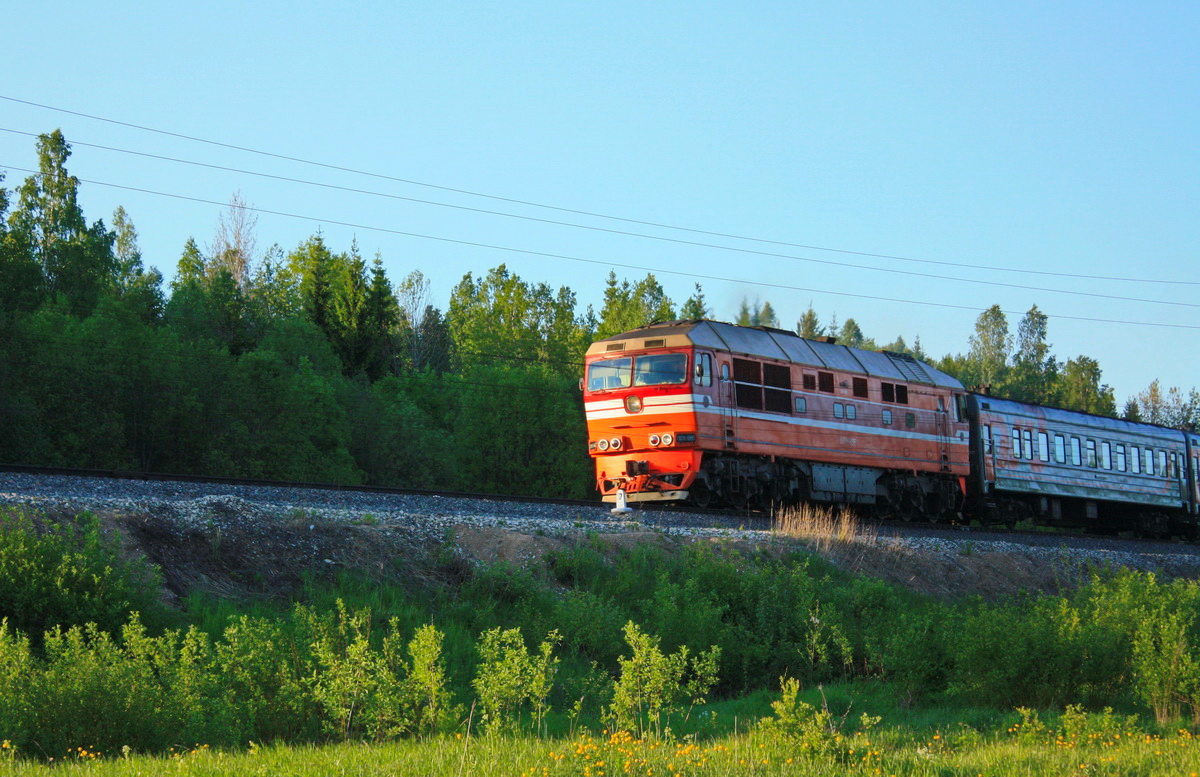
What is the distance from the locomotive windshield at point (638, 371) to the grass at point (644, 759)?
45.5 ft

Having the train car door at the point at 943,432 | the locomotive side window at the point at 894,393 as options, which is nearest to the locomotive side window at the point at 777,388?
the locomotive side window at the point at 894,393

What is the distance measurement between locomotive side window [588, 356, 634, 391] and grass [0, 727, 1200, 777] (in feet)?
48.3

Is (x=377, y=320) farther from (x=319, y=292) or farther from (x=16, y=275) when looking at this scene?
(x=16, y=275)

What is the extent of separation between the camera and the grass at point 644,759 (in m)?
7.17

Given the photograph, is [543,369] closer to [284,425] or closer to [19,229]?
[284,425]

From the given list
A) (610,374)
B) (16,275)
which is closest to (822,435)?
(610,374)

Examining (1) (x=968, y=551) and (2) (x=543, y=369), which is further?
(2) (x=543, y=369)

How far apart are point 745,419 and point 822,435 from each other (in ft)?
9.32

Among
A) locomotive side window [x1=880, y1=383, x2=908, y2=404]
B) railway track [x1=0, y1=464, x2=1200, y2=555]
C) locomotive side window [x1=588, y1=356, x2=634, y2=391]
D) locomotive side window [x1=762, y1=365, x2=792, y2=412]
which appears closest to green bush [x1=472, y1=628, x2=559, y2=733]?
railway track [x1=0, y1=464, x2=1200, y2=555]

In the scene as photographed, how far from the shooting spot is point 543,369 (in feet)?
189

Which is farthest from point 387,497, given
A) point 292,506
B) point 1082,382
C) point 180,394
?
point 1082,382

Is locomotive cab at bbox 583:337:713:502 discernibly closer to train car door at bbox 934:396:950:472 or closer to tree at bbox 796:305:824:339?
train car door at bbox 934:396:950:472

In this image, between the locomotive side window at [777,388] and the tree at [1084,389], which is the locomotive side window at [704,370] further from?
the tree at [1084,389]

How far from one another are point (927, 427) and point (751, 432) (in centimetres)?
768
